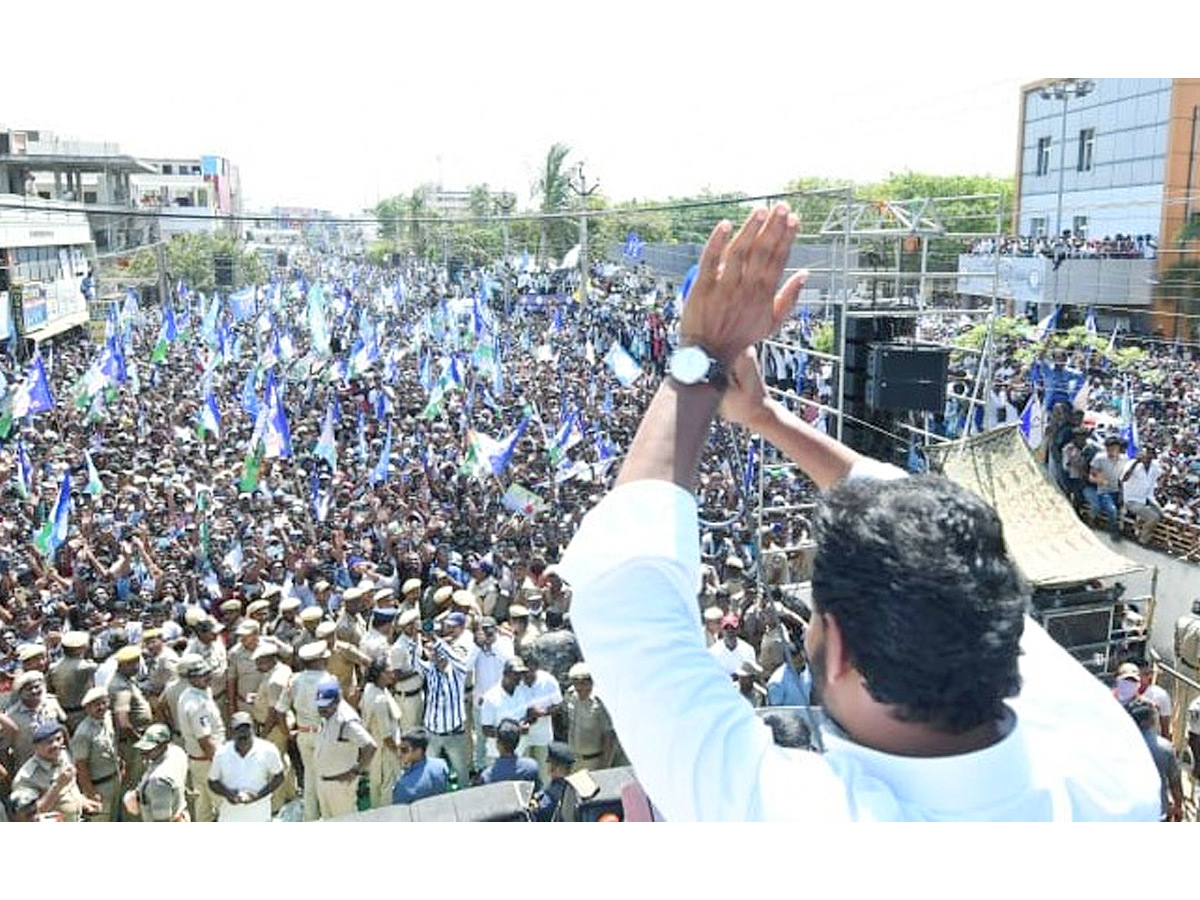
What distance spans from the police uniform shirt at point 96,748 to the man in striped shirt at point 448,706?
1.58m

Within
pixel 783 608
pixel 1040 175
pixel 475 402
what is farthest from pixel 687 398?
pixel 1040 175

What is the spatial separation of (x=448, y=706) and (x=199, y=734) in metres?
1.27

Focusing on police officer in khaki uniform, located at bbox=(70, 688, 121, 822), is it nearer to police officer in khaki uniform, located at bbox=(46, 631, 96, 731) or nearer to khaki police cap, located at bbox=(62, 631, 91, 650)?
police officer in khaki uniform, located at bbox=(46, 631, 96, 731)

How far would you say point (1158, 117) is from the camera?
20.9 meters

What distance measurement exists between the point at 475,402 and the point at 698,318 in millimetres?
14172

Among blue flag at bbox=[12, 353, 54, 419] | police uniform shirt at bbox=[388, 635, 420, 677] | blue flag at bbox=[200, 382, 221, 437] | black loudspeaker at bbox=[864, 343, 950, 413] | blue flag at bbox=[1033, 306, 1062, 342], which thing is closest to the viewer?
police uniform shirt at bbox=[388, 635, 420, 677]

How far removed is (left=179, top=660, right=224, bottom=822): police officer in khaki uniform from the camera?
566 centimetres

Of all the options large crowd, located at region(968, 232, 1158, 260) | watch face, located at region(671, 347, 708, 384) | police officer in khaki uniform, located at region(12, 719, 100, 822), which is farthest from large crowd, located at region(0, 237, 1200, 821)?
large crowd, located at region(968, 232, 1158, 260)

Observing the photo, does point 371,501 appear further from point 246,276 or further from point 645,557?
point 246,276

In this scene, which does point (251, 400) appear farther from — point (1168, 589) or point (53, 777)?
point (1168, 589)

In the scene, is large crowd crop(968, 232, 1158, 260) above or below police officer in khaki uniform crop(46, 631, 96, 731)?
above

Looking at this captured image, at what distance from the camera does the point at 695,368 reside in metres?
1.04

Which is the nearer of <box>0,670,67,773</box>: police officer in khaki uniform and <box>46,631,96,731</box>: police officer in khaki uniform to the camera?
<box>0,670,67,773</box>: police officer in khaki uniform

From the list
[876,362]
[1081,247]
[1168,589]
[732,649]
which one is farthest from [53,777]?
[1081,247]
